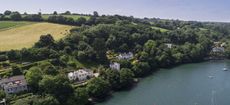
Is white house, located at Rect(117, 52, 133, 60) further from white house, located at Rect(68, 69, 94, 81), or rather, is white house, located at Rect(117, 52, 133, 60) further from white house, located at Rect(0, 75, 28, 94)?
white house, located at Rect(0, 75, 28, 94)

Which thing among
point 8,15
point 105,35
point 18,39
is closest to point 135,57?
point 105,35

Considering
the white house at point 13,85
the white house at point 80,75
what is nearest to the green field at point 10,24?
the white house at point 80,75

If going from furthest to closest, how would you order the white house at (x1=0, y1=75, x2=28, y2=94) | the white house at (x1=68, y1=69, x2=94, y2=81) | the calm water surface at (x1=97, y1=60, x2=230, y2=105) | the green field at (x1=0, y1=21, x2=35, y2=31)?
the green field at (x1=0, y1=21, x2=35, y2=31)
the white house at (x1=68, y1=69, x2=94, y2=81)
the calm water surface at (x1=97, y1=60, x2=230, y2=105)
the white house at (x1=0, y1=75, x2=28, y2=94)

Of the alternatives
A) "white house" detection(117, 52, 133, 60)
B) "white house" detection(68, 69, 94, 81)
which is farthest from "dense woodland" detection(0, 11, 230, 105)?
"white house" detection(68, 69, 94, 81)

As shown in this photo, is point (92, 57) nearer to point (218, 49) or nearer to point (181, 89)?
point (181, 89)

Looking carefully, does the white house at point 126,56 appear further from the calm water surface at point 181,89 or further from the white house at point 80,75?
the white house at point 80,75
